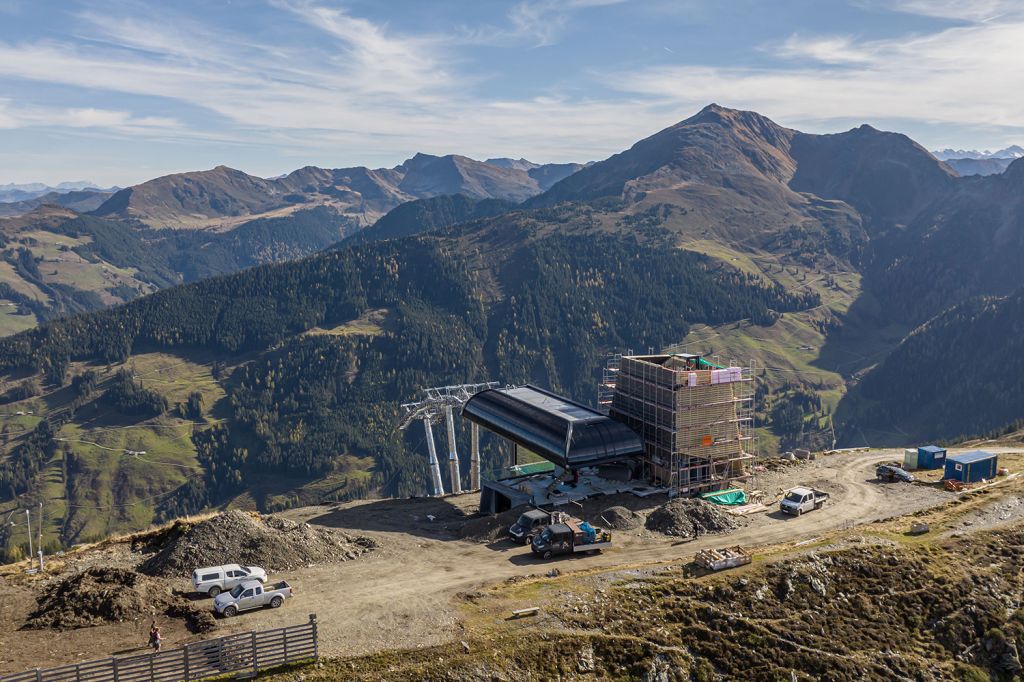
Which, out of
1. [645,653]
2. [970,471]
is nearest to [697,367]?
[970,471]

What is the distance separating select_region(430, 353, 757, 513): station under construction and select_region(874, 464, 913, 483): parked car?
55.7 feet

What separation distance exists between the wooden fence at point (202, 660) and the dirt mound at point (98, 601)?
5.87 m

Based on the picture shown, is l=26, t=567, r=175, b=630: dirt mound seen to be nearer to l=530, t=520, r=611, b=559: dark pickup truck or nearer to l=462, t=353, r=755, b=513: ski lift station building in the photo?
l=530, t=520, r=611, b=559: dark pickup truck

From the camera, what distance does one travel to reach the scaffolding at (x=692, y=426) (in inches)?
3573

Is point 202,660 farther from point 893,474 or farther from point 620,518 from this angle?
Result: point 893,474

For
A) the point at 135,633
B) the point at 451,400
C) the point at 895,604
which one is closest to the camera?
the point at 135,633

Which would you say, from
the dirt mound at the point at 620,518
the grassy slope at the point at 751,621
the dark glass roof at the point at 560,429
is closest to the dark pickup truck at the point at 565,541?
the grassy slope at the point at 751,621

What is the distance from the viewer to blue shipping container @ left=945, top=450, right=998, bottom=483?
314 ft

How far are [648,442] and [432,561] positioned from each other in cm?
3693

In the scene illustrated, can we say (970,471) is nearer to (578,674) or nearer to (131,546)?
(578,674)

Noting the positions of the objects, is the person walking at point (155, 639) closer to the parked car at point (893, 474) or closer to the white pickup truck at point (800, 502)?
the white pickup truck at point (800, 502)

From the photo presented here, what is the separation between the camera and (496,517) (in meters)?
79.5

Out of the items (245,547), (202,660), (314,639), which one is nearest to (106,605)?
(202,660)

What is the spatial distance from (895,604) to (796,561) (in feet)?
27.1
